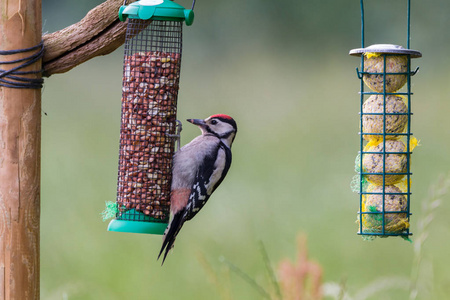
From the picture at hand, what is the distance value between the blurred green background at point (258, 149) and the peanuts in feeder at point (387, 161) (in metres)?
1.18

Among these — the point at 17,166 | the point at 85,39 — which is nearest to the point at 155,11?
the point at 85,39

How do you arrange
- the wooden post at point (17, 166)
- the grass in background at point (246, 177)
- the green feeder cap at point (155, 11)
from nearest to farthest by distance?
the wooden post at point (17, 166)
the green feeder cap at point (155, 11)
the grass in background at point (246, 177)

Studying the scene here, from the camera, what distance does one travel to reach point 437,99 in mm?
8117

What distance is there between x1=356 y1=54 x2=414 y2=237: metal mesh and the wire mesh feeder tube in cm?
80

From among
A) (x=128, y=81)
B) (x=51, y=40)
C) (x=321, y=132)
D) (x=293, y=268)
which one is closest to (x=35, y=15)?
(x=51, y=40)

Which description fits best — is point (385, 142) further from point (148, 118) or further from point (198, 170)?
point (148, 118)

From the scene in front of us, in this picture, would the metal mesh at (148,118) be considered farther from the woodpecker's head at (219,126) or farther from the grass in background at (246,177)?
the grass in background at (246,177)

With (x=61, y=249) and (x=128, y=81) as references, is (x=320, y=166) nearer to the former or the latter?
(x=61, y=249)

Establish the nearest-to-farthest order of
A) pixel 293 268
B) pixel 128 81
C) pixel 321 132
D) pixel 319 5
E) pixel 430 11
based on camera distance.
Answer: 1. pixel 293 268
2. pixel 128 81
3. pixel 321 132
4. pixel 430 11
5. pixel 319 5

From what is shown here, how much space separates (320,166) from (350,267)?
1.68 meters

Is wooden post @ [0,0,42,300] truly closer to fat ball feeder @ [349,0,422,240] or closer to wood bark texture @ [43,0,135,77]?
wood bark texture @ [43,0,135,77]

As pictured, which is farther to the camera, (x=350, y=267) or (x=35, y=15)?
(x=350, y=267)

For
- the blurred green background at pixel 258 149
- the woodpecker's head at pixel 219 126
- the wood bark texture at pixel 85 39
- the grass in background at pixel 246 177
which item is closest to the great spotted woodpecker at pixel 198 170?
the woodpecker's head at pixel 219 126

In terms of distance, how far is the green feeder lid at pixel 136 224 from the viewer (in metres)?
3.13
